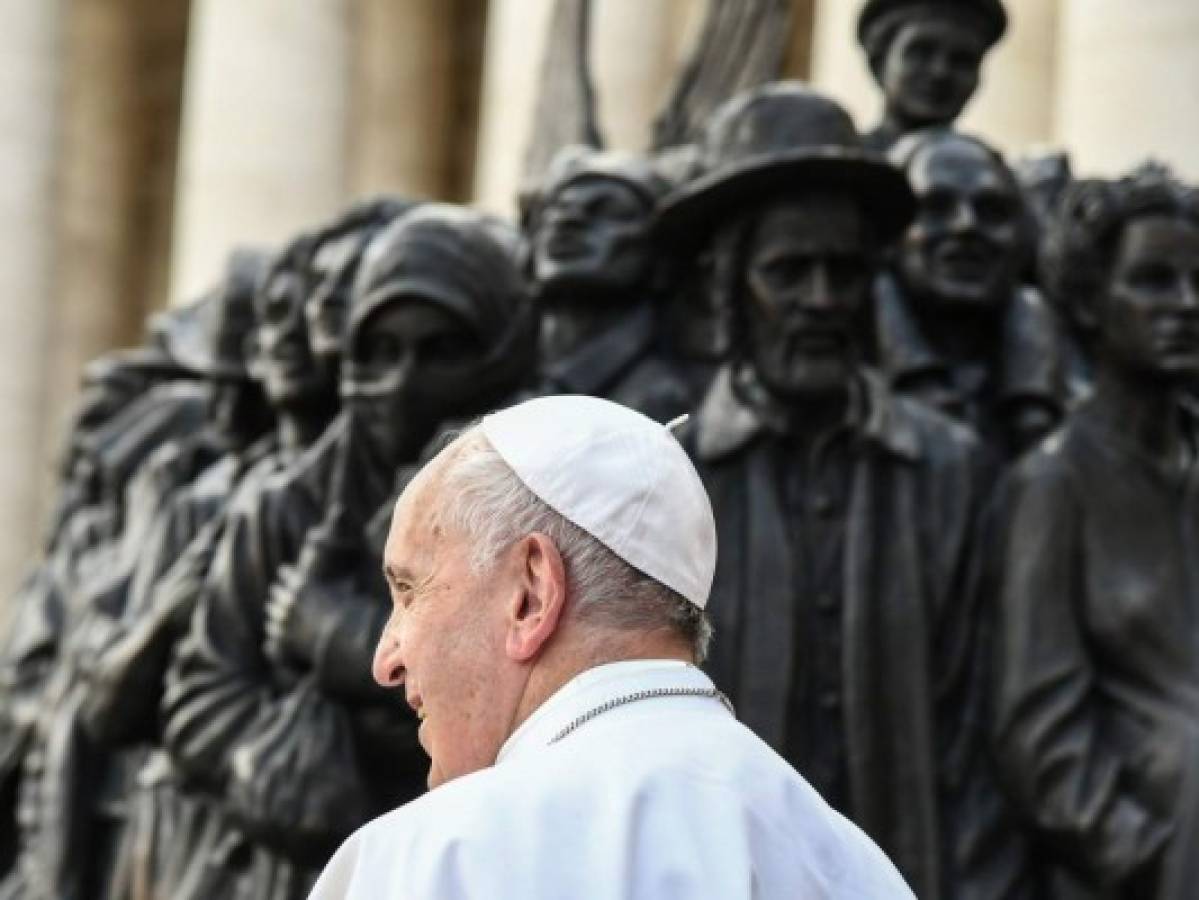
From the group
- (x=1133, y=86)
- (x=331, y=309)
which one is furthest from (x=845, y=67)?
(x=331, y=309)

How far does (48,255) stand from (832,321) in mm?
21081

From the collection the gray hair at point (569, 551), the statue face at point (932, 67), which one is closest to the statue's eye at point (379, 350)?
the statue face at point (932, 67)

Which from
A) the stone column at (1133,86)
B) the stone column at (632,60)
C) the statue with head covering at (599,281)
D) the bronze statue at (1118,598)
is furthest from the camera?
the stone column at (632,60)

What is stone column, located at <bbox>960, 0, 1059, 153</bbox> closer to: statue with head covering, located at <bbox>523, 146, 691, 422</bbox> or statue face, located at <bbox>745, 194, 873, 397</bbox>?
statue with head covering, located at <bbox>523, 146, 691, 422</bbox>

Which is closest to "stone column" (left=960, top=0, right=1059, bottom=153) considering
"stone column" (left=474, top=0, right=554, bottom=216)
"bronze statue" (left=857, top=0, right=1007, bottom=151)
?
"stone column" (left=474, top=0, right=554, bottom=216)

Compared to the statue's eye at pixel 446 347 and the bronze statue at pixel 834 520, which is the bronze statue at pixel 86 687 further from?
the bronze statue at pixel 834 520

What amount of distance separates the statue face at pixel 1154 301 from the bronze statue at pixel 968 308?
85cm

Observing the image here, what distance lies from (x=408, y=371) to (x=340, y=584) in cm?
69

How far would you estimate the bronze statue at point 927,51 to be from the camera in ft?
36.1

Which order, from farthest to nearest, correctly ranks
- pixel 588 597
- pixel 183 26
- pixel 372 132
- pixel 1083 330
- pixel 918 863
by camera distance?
pixel 183 26 → pixel 372 132 → pixel 1083 330 → pixel 918 863 → pixel 588 597

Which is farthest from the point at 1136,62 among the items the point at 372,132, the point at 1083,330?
the point at 372,132

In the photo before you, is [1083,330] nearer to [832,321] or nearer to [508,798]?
[832,321]

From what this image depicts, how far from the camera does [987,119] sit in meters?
18.0

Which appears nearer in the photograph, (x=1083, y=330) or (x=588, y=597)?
(x=588, y=597)
